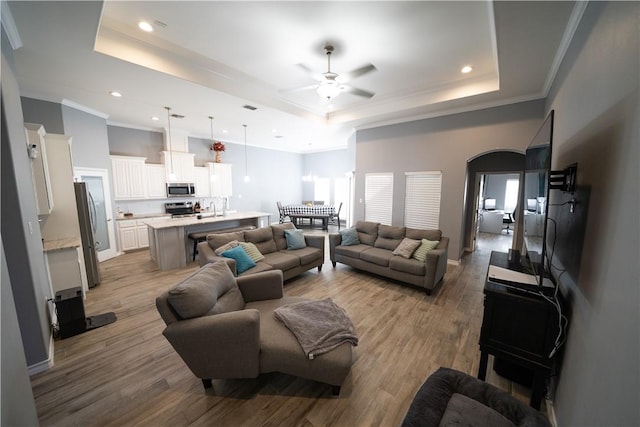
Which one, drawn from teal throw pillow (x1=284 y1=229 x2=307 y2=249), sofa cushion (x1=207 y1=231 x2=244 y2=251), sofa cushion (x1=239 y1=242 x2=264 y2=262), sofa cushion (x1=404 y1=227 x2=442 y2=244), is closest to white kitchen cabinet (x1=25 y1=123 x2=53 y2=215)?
sofa cushion (x1=207 y1=231 x2=244 y2=251)

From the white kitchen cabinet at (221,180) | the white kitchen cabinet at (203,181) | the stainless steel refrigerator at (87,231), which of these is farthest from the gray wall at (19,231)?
the white kitchen cabinet at (221,180)

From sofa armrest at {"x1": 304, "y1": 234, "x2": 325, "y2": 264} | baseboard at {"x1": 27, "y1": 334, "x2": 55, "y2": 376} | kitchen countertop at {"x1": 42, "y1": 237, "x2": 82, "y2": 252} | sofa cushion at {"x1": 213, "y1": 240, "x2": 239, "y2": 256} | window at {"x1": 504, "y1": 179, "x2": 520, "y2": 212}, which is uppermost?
window at {"x1": 504, "y1": 179, "x2": 520, "y2": 212}

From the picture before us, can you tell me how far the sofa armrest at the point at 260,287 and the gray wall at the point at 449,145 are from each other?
3979mm

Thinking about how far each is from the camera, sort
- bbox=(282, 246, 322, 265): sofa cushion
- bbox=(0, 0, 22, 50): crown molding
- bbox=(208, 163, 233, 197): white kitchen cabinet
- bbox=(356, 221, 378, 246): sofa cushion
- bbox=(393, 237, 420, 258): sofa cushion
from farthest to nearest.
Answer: bbox=(208, 163, 233, 197): white kitchen cabinet < bbox=(356, 221, 378, 246): sofa cushion < bbox=(282, 246, 322, 265): sofa cushion < bbox=(393, 237, 420, 258): sofa cushion < bbox=(0, 0, 22, 50): crown molding

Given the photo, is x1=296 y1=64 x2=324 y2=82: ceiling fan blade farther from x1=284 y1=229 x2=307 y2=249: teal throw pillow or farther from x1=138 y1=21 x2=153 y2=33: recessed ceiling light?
x1=284 y1=229 x2=307 y2=249: teal throw pillow

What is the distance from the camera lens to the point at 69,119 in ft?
14.3

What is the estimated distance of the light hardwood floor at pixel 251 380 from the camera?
1697 millimetres

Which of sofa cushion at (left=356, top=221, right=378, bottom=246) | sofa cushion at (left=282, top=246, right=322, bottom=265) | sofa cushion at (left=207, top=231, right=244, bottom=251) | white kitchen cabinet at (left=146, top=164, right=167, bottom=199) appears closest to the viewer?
sofa cushion at (left=207, top=231, right=244, bottom=251)

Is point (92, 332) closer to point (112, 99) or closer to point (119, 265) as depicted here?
point (119, 265)

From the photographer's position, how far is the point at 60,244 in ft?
10.2

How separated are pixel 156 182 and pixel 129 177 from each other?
0.61 meters

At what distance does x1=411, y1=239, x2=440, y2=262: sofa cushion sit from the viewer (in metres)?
3.68

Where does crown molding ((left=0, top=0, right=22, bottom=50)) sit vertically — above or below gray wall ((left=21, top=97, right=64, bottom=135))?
above

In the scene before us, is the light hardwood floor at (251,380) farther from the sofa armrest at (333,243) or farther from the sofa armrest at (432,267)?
the sofa armrest at (333,243)
